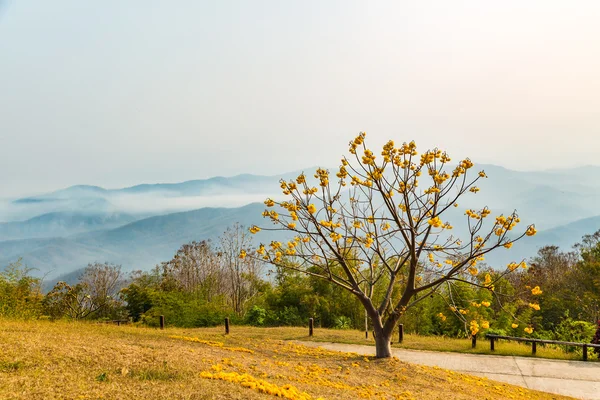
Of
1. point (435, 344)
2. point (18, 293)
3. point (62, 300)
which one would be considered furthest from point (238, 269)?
point (18, 293)

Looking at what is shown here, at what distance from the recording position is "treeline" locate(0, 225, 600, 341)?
2136cm

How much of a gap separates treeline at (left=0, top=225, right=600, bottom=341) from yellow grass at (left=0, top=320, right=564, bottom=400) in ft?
30.9

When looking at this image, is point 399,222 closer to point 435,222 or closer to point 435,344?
point 435,222

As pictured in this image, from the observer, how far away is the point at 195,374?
6.49 metres

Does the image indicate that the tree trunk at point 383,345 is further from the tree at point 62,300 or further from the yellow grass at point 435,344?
the tree at point 62,300

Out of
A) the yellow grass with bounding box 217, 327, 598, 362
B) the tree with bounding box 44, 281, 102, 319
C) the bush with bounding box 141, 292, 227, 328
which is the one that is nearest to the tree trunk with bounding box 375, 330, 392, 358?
the yellow grass with bounding box 217, 327, 598, 362

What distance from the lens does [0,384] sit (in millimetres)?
5160

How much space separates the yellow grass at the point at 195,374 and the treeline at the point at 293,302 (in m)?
9.41

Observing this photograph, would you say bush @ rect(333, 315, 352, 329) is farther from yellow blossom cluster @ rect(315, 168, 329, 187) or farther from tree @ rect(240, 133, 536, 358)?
yellow blossom cluster @ rect(315, 168, 329, 187)

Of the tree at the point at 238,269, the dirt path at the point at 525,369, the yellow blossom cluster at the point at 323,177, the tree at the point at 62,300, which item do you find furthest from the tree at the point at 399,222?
the tree at the point at 238,269

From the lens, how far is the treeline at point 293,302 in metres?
21.4

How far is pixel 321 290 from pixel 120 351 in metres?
17.8

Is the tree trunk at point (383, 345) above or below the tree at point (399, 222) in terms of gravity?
below

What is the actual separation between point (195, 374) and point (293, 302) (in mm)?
18549
